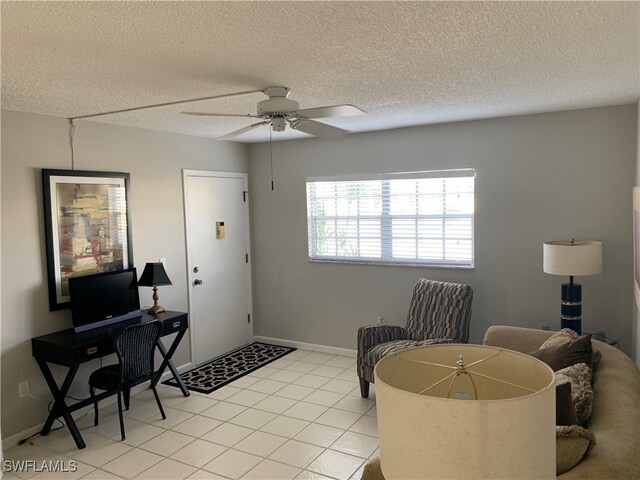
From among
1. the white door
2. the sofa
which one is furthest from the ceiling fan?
the white door

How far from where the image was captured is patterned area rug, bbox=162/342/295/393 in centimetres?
458

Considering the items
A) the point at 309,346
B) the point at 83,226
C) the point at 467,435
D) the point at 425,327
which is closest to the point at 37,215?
the point at 83,226

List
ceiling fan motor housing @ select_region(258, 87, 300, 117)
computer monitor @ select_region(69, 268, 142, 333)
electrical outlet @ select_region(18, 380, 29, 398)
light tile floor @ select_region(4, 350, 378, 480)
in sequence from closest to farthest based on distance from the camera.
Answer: ceiling fan motor housing @ select_region(258, 87, 300, 117)
light tile floor @ select_region(4, 350, 378, 480)
electrical outlet @ select_region(18, 380, 29, 398)
computer monitor @ select_region(69, 268, 142, 333)

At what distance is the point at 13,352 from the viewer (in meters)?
3.49

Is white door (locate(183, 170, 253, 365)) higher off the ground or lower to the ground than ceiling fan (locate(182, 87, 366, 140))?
lower

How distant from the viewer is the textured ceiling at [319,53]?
179 cm


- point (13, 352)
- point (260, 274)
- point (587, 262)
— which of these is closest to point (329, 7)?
point (587, 262)

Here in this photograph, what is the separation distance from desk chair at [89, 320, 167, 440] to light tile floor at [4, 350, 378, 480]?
0.90ft

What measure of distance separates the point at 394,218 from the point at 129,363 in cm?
284

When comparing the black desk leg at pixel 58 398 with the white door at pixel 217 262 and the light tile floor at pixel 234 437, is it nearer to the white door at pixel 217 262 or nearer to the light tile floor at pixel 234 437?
the light tile floor at pixel 234 437

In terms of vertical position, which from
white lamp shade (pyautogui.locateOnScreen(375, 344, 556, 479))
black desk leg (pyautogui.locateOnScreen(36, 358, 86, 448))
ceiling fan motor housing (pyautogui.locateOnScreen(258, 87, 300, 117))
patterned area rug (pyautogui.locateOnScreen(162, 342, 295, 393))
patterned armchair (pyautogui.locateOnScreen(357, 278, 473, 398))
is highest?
ceiling fan motor housing (pyautogui.locateOnScreen(258, 87, 300, 117))

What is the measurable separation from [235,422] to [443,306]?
2.03 m

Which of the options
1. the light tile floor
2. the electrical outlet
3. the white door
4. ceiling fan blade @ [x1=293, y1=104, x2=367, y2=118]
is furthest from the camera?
the white door

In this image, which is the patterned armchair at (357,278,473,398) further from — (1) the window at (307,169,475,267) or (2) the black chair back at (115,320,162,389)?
(2) the black chair back at (115,320,162,389)
